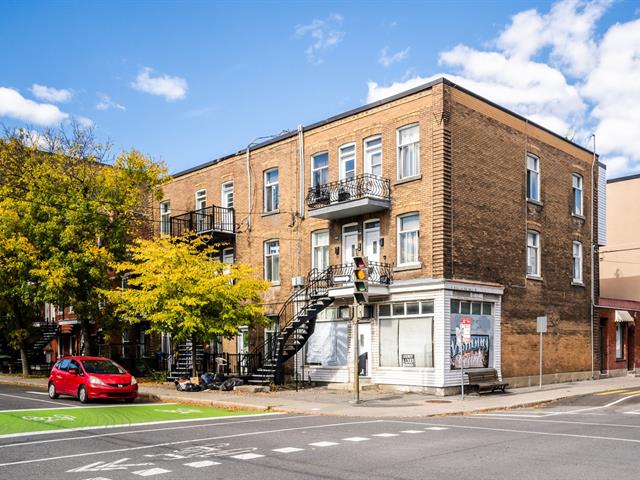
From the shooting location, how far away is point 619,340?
1368 inches

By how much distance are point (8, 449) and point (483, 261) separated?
1776cm

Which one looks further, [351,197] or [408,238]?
[351,197]

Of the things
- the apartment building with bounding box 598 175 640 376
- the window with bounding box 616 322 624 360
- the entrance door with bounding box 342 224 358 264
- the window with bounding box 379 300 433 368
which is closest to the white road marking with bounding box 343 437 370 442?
the window with bounding box 379 300 433 368

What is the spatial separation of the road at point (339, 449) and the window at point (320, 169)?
13.2 m

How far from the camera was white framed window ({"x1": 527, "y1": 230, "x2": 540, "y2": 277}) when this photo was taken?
28.4 meters

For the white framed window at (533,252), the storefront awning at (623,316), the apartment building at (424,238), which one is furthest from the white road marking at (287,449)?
the storefront awning at (623,316)

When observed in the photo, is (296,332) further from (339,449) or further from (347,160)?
(339,449)

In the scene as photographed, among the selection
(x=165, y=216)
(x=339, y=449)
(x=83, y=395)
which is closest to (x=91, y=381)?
(x=83, y=395)

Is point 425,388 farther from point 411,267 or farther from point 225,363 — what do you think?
point 225,363

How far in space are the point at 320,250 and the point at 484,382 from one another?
8.64 metres

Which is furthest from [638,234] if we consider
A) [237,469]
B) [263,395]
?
[237,469]

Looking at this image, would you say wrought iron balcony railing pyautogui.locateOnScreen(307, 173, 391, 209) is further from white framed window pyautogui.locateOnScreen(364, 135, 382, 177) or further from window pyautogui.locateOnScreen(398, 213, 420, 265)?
window pyautogui.locateOnScreen(398, 213, 420, 265)

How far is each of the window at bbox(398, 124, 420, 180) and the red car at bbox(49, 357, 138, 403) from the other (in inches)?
468

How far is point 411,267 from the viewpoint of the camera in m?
24.8
